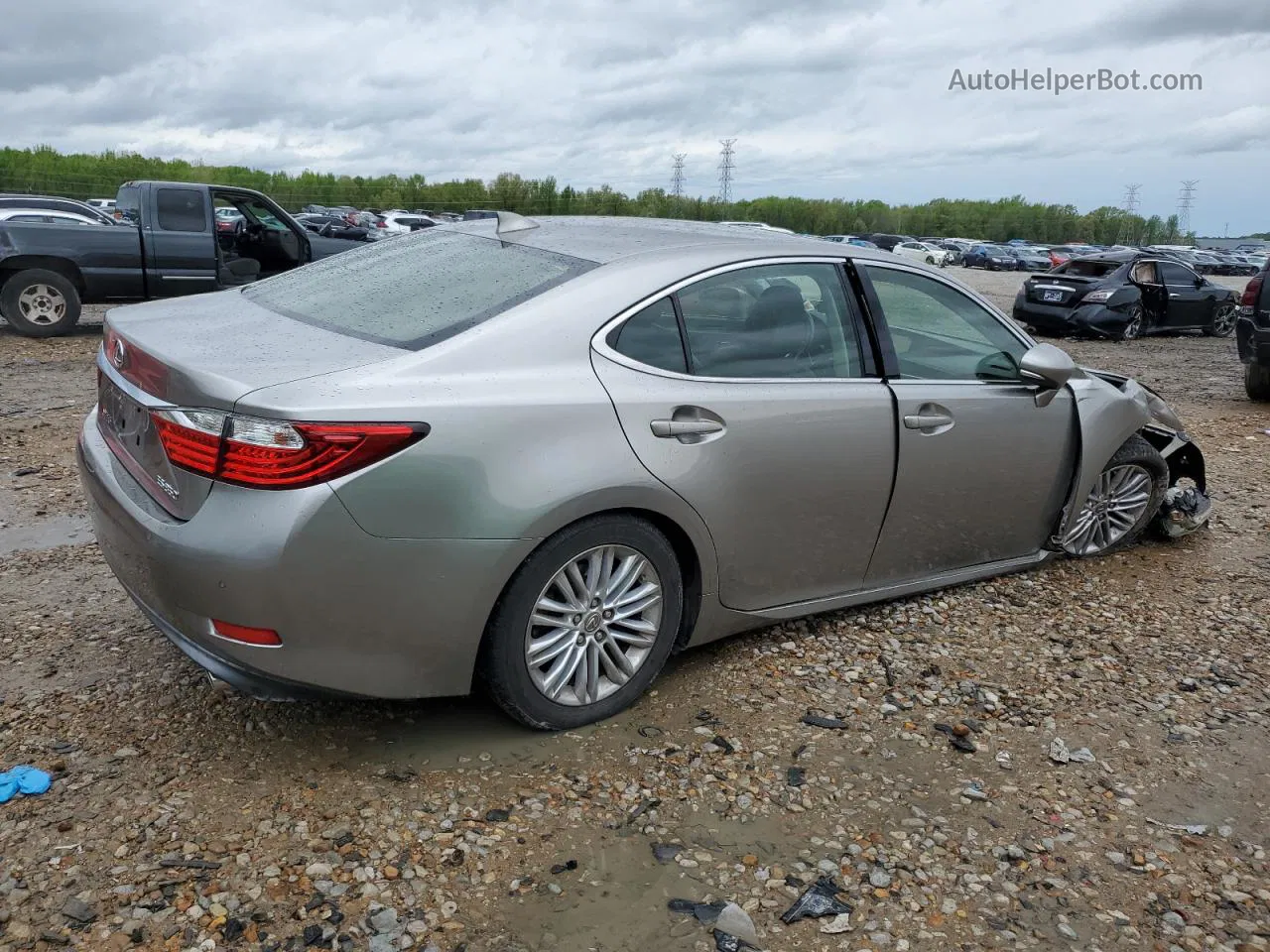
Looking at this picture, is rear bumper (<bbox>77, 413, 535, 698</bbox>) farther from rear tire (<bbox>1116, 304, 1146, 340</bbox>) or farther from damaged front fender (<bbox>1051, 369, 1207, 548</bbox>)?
rear tire (<bbox>1116, 304, 1146, 340</bbox>)

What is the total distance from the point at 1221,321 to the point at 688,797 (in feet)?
57.8

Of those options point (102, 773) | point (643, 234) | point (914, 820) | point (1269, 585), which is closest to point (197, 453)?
point (102, 773)

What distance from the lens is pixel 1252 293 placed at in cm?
987

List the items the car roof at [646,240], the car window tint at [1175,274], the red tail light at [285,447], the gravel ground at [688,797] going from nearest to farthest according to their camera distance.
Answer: the gravel ground at [688,797] < the red tail light at [285,447] < the car roof at [646,240] < the car window tint at [1175,274]

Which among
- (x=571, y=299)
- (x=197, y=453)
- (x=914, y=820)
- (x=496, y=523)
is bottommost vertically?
(x=914, y=820)

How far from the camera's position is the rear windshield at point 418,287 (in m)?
3.24

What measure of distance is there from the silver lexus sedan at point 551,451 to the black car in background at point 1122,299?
1240 centimetres

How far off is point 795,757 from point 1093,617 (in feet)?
6.36

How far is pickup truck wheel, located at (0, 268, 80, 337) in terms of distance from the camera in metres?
11.3

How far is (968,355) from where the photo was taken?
14.2ft

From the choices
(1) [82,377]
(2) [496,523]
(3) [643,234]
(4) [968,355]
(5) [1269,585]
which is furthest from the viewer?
(1) [82,377]

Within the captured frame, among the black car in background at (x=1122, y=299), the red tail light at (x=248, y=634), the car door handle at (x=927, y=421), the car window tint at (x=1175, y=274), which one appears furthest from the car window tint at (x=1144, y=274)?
the red tail light at (x=248, y=634)

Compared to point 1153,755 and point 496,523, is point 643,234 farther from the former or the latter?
point 1153,755

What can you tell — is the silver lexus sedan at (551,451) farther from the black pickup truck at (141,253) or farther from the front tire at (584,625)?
the black pickup truck at (141,253)
